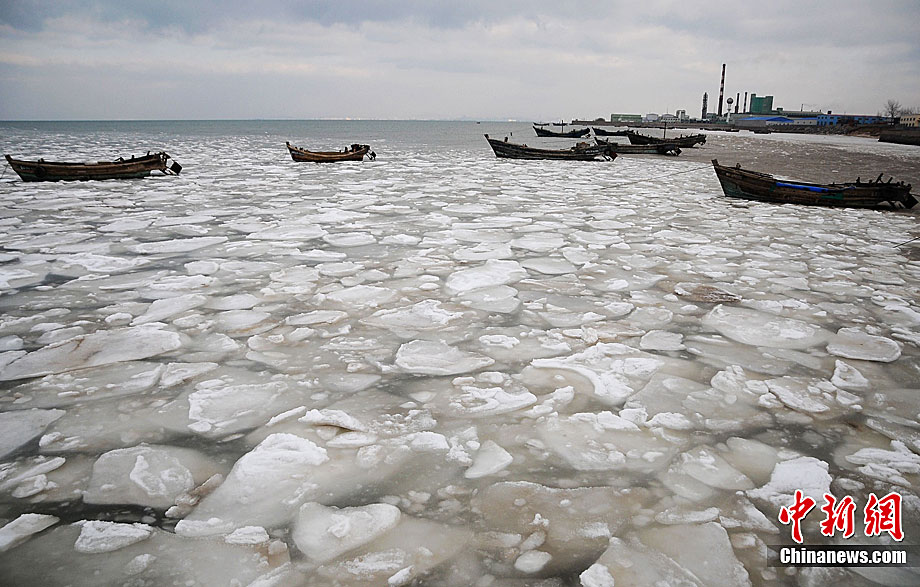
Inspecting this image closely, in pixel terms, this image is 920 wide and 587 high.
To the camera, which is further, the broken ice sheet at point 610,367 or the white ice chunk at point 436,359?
the white ice chunk at point 436,359

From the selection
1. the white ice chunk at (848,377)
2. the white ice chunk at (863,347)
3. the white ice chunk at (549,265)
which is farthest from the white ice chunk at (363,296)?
A: the white ice chunk at (863,347)

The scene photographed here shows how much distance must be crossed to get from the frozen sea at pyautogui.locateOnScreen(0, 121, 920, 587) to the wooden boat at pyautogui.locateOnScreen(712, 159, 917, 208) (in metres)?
3.55

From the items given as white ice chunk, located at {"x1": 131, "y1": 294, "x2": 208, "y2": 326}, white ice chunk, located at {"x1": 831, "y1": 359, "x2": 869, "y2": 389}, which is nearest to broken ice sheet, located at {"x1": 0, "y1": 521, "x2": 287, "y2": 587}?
white ice chunk, located at {"x1": 131, "y1": 294, "x2": 208, "y2": 326}

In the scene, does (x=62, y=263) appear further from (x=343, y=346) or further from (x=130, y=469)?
(x=130, y=469)

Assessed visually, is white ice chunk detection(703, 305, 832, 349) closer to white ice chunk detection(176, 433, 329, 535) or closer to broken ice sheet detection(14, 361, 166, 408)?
white ice chunk detection(176, 433, 329, 535)

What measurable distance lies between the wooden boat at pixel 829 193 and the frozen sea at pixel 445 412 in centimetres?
355

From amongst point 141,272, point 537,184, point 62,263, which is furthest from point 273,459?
point 537,184

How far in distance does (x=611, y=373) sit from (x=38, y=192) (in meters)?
11.2

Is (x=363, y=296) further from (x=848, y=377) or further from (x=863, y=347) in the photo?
(x=863, y=347)

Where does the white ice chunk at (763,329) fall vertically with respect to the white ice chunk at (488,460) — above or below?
above

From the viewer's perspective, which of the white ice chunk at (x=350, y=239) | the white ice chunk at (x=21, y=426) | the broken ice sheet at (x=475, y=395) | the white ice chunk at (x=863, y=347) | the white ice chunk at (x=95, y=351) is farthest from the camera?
the white ice chunk at (x=350, y=239)

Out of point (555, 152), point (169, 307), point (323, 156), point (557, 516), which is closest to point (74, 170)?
point (323, 156)

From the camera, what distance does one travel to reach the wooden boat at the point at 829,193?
7457 millimetres

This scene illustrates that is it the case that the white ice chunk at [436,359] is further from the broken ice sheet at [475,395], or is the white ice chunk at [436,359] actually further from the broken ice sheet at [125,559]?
the broken ice sheet at [125,559]
